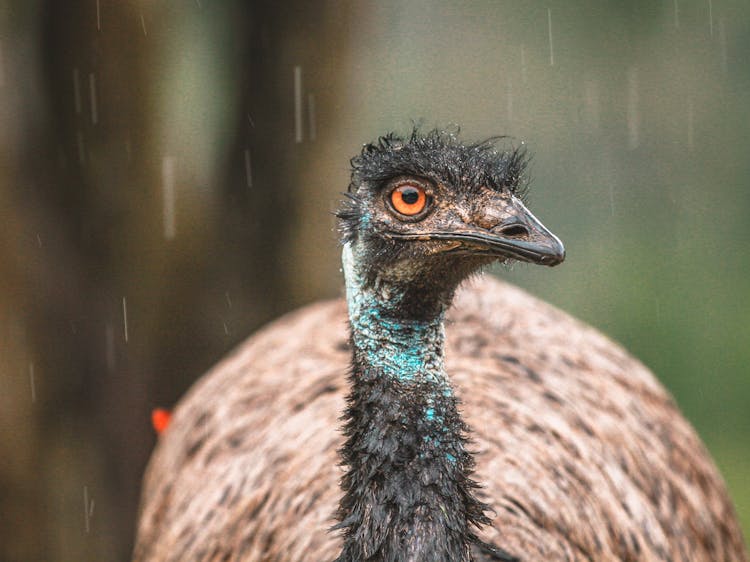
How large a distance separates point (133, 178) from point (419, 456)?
5034mm

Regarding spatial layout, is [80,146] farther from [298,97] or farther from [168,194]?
[298,97]

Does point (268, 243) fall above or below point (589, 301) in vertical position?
above

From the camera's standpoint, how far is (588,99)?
13.0m

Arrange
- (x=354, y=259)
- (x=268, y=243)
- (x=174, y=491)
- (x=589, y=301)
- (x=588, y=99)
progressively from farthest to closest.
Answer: (x=588, y=99), (x=589, y=301), (x=268, y=243), (x=174, y=491), (x=354, y=259)

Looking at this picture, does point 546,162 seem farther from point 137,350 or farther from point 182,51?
point 137,350

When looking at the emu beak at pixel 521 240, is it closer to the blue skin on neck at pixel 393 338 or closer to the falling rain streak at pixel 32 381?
the blue skin on neck at pixel 393 338

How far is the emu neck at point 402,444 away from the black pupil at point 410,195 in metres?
0.22

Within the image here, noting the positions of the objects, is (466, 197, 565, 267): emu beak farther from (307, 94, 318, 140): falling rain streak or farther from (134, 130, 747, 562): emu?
(307, 94, 318, 140): falling rain streak

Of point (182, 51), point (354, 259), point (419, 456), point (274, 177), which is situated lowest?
point (419, 456)

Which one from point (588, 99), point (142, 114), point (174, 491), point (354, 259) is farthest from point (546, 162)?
point (354, 259)

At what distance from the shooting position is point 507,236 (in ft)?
8.39

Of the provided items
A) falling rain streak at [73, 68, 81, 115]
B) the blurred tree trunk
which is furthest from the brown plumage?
falling rain streak at [73, 68, 81, 115]

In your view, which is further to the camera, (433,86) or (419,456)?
(433,86)

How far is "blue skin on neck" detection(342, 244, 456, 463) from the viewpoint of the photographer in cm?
259
